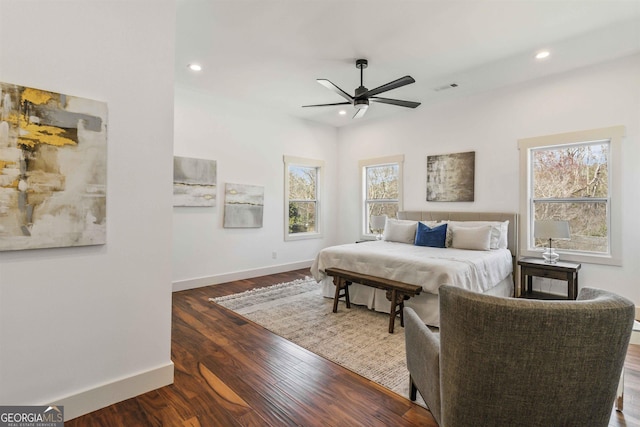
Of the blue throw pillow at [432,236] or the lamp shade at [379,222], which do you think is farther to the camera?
the lamp shade at [379,222]

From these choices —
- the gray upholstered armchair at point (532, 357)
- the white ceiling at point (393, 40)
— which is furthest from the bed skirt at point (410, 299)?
the white ceiling at point (393, 40)

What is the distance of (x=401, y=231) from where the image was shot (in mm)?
4914

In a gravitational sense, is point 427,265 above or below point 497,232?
below

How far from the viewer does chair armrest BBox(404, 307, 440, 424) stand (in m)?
1.53

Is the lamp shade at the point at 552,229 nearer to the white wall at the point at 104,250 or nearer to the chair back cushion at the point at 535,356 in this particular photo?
the chair back cushion at the point at 535,356

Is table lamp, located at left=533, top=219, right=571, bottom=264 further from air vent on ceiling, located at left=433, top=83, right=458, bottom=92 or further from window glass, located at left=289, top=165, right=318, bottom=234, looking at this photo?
window glass, located at left=289, top=165, right=318, bottom=234

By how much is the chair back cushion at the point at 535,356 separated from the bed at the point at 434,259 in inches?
71.1

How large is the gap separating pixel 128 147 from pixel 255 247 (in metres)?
3.60

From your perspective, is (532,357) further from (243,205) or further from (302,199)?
(302,199)

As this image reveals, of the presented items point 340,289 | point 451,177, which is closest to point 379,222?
point 451,177

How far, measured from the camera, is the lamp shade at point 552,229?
359 centimetres

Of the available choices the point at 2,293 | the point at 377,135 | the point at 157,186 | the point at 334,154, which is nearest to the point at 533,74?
the point at 377,135

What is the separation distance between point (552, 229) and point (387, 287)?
2.13 meters

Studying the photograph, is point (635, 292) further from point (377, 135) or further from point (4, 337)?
point (4, 337)
